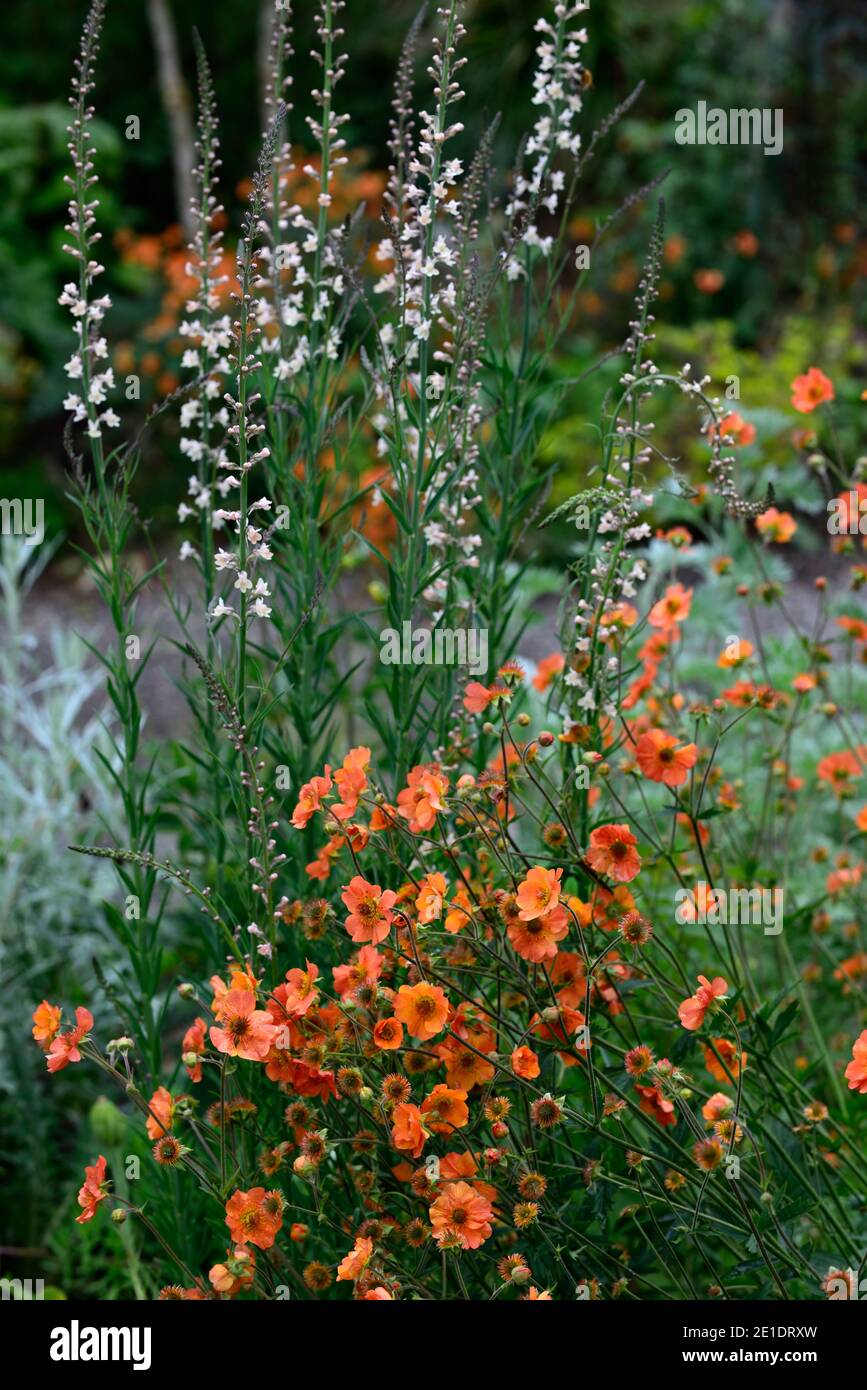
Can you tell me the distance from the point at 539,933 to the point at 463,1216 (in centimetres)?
33

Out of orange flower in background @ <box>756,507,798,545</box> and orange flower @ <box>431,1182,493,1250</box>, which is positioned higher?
orange flower in background @ <box>756,507,798,545</box>

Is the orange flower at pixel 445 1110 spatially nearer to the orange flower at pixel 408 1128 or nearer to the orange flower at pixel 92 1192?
the orange flower at pixel 408 1128

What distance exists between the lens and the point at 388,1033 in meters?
1.70

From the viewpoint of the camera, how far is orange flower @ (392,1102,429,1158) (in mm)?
1617

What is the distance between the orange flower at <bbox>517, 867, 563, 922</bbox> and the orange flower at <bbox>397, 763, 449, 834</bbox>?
13 cm

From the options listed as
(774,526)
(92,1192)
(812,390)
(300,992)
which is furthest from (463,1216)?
(812,390)

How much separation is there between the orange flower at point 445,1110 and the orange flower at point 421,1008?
7 centimetres

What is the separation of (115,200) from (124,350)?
2112 mm

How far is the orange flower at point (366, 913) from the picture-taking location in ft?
5.65

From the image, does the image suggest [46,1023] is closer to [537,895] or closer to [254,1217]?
[254,1217]

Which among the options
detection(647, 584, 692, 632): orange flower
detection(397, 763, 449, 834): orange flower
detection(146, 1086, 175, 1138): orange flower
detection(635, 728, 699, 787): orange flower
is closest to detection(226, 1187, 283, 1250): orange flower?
detection(146, 1086, 175, 1138): orange flower

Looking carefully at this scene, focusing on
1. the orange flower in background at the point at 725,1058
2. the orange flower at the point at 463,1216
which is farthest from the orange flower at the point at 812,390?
the orange flower at the point at 463,1216

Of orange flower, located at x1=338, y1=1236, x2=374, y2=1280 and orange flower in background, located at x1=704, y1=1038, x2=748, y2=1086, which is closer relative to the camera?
orange flower, located at x1=338, y1=1236, x2=374, y2=1280

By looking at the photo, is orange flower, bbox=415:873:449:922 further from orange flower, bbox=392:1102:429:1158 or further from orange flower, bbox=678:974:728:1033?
orange flower, bbox=678:974:728:1033
